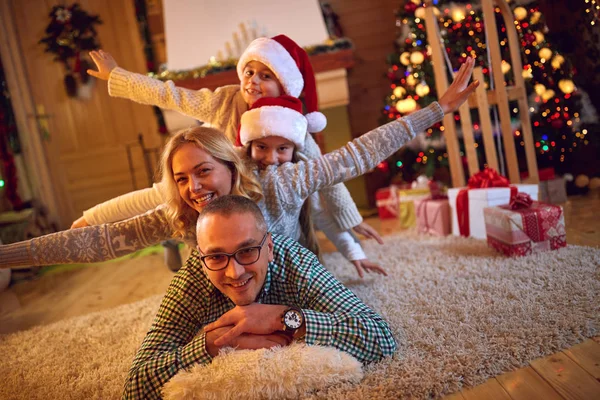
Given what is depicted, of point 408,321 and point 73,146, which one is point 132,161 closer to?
point 73,146

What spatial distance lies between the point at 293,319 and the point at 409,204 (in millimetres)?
1962

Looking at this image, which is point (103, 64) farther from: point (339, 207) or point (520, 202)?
point (520, 202)

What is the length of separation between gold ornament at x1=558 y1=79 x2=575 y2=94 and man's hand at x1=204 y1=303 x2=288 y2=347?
265 centimetres

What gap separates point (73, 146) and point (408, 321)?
398 centimetres

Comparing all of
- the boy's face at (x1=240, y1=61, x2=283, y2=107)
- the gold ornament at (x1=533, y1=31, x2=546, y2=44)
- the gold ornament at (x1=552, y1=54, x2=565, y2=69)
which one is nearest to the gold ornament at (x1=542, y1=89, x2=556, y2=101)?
the gold ornament at (x1=552, y1=54, x2=565, y2=69)

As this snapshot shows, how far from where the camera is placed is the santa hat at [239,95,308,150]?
5.87 ft

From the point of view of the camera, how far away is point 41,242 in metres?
1.46

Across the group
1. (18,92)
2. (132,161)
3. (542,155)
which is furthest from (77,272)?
(542,155)

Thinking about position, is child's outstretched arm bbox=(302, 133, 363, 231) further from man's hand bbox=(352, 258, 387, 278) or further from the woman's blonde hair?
the woman's blonde hair

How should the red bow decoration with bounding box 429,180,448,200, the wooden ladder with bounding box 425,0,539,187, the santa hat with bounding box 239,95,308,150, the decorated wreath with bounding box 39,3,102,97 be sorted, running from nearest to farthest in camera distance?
1. the santa hat with bounding box 239,95,308,150
2. the wooden ladder with bounding box 425,0,539,187
3. the red bow decoration with bounding box 429,180,448,200
4. the decorated wreath with bounding box 39,3,102,97

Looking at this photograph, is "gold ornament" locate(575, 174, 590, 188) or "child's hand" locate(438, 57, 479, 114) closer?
"child's hand" locate(438, 57, 479, 114)

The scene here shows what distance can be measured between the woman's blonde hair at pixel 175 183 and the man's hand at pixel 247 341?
0.40 metres

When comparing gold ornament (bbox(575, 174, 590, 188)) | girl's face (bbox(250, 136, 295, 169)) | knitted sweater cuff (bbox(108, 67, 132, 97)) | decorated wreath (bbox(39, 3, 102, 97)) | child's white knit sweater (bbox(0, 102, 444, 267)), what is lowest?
gold ornament (bbox(575, 174, 590, 188))

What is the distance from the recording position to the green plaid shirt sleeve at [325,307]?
1.25 metres
